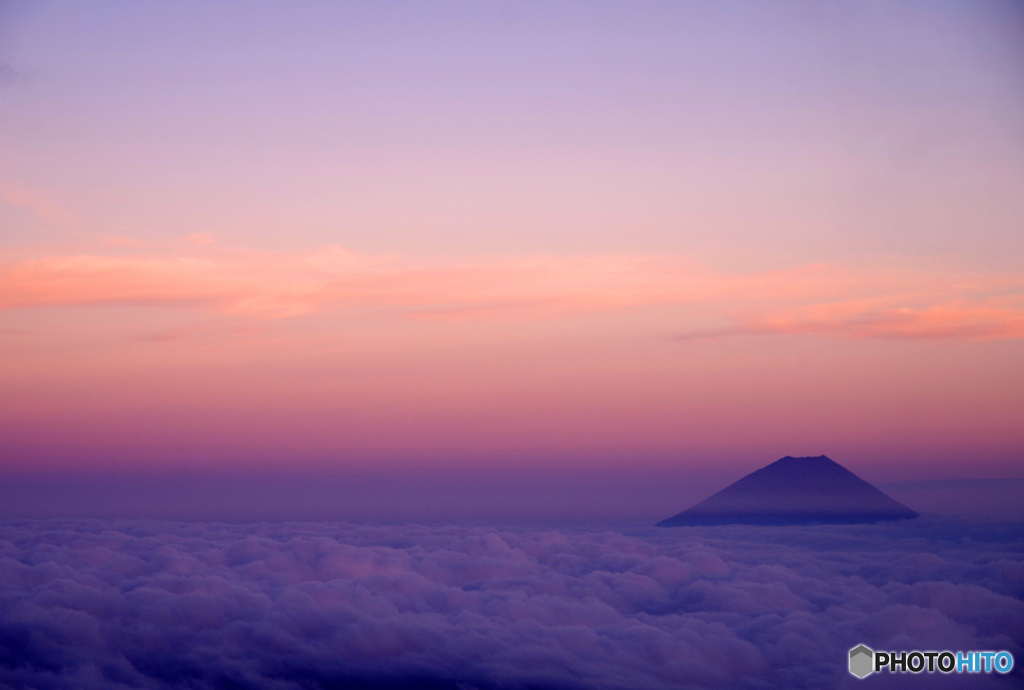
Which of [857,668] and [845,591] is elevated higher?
[845,591]

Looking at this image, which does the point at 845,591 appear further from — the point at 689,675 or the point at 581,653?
the point at 581,653

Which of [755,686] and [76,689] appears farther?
[76,689]

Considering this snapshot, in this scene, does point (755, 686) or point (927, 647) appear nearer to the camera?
point (927, 647)

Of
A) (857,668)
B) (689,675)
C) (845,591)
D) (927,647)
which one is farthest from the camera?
(845,591)

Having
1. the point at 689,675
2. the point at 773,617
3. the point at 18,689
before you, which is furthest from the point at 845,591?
the point at 18,689

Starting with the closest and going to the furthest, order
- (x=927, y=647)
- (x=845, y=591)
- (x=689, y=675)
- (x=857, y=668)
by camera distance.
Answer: (x=927, y=647) → (x=857, y=668) → (x=689, y=675) → (x=845, y=591)

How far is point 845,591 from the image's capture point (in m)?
199

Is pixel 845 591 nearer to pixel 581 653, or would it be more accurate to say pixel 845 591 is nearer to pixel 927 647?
pixel 927 647

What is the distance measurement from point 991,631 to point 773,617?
50911mm

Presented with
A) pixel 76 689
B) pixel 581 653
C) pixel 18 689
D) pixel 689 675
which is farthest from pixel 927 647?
pixel 18 689

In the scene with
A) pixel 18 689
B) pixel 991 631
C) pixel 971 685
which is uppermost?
pixel 991 631

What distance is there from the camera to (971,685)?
186 m

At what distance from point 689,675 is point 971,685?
68541 mm

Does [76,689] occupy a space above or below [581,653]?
below
